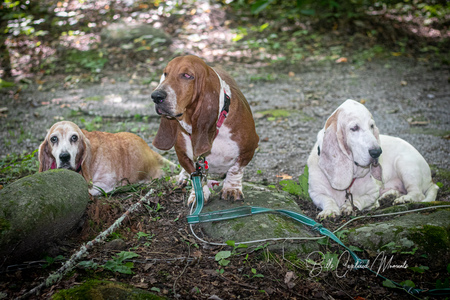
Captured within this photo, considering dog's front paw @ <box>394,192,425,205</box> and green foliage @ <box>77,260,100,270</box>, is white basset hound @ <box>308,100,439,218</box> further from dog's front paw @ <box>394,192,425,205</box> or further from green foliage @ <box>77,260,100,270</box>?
green foliage @ <box>77,260,100,270</box>

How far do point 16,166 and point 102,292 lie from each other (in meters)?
2.90

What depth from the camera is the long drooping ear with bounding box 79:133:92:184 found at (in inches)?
155

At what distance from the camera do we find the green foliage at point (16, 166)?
4.07 m

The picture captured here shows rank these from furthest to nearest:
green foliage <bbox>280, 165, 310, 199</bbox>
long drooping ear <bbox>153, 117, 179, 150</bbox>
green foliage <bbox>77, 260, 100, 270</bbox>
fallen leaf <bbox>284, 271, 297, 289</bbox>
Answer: green foliage <bbox>280, 165, 310, 199</bbox> < long drooping ear <bbox>153, 117, 179, 150</bbox> < fallen leaf <bbox>284, 271, 297, 289</bbox> < green foliage <bbox>77, 260, 100, 270</bbox>

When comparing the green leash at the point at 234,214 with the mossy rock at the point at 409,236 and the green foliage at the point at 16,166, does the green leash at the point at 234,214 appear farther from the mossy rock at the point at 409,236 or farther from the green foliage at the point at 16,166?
the green foliage at the point at 16,166

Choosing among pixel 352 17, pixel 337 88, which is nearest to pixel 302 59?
pixel 337 88

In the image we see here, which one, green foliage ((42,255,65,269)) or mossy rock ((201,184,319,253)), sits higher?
green foliage ((42,255,65,269))

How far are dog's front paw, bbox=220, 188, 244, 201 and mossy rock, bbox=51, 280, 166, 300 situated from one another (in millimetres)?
1467

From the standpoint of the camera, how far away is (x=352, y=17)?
35.9 feet

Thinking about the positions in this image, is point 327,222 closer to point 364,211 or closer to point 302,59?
point 364,211

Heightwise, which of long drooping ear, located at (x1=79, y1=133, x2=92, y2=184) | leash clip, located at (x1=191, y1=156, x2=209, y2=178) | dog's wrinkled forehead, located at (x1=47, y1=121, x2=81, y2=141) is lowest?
long drooping ear, located at (x1=79, y1=133, x2=92, y2=184)

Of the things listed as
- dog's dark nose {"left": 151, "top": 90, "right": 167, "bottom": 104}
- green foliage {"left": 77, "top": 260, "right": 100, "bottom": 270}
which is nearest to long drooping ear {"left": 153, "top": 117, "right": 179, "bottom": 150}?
dog's dark nose {"left": 151, "top": 90, "right": 167, "bottom": 104}

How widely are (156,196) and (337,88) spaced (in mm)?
5311

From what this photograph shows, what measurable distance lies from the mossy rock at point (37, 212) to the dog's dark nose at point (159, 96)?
2.91ft
